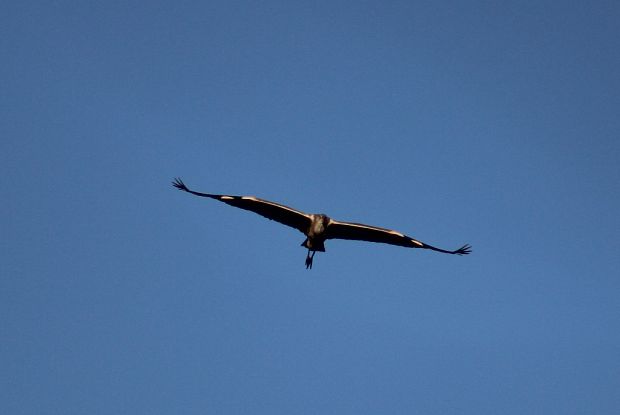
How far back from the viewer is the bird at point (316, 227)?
100 feet

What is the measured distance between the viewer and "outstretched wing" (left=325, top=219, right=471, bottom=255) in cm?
3064

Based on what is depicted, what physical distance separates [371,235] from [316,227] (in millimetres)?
2829

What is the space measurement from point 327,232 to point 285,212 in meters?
2.23

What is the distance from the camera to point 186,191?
29438 millimetres

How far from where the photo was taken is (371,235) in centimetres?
3147

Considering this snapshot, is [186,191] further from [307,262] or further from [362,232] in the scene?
[362,232]

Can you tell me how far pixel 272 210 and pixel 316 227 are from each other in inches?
89.5

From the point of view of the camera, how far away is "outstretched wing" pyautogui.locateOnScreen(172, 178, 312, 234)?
30.5 m

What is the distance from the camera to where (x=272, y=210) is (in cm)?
3100

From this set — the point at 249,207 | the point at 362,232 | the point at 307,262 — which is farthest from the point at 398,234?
the point at 249,207

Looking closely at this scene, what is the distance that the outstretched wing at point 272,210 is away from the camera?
30.5 meters

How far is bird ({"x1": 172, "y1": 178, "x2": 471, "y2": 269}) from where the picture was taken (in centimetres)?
3058

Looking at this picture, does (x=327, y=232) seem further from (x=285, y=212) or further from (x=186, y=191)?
(x=186, y=191)

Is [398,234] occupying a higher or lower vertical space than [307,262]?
higher
